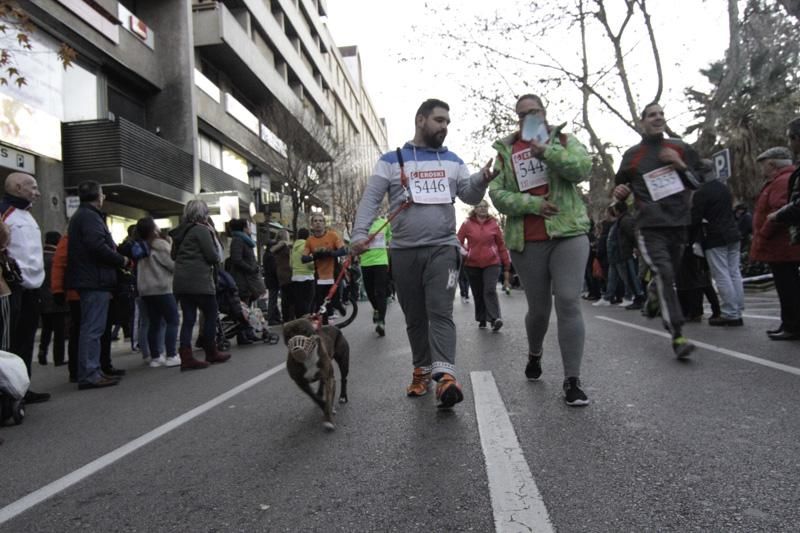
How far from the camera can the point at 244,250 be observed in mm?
10070

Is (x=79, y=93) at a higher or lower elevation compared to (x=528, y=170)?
higher

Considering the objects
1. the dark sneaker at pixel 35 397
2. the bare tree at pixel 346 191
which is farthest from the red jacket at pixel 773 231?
the bare tree at pixel 346 191

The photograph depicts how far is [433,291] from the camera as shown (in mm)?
4238

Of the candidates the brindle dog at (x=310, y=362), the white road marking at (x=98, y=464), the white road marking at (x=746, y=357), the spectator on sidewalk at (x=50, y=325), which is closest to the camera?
the white road marking at (x=98, y=464)

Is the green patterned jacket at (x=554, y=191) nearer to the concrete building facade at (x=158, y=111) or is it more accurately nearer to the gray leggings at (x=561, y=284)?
the gray leggings at (x=561, y=284)

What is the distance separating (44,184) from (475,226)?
37.9 ft

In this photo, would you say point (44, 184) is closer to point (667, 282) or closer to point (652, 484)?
point (667, 282)

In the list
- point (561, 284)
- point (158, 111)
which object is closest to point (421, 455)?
point (561, 284)

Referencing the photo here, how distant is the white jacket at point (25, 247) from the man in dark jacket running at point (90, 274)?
60 centimetres

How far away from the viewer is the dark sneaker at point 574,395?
3910 mm

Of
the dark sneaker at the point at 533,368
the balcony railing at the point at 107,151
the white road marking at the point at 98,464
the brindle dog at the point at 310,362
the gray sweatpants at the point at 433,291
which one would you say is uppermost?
the balcony railing at the point at 107,151

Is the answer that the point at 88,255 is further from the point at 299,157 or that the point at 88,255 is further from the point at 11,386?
the point at 299,157

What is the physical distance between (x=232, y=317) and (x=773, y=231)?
7.00 m

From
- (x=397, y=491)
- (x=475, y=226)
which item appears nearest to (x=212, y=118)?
(x=475, y=226)
